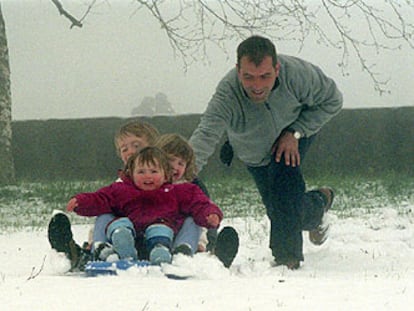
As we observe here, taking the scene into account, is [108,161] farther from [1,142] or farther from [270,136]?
[270,136]

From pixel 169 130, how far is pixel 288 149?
9.41 metres

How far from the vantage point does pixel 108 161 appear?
14320 mm

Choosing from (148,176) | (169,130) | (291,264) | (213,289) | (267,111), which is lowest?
(291,264)

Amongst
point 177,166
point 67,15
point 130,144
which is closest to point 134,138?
point 130,144

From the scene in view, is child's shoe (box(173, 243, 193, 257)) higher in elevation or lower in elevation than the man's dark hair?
lower

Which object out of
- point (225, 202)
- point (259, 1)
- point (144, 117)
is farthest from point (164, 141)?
point (144, 117)

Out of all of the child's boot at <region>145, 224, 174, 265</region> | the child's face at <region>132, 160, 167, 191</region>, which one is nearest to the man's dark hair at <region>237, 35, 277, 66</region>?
the child's face at <region>132, 160, 167, 191</region>

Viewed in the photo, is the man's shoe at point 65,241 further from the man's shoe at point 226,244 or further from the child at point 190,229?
the man's shoe at point 226,244

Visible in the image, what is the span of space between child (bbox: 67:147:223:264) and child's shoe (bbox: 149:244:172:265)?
24 cm

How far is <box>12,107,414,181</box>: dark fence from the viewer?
14.3 m

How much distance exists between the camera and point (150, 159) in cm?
422

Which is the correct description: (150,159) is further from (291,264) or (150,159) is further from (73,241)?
(291,264)

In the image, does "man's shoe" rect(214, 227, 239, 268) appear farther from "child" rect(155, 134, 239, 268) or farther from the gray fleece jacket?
the gray fleece jacket

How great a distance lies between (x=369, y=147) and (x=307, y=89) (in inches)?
384
